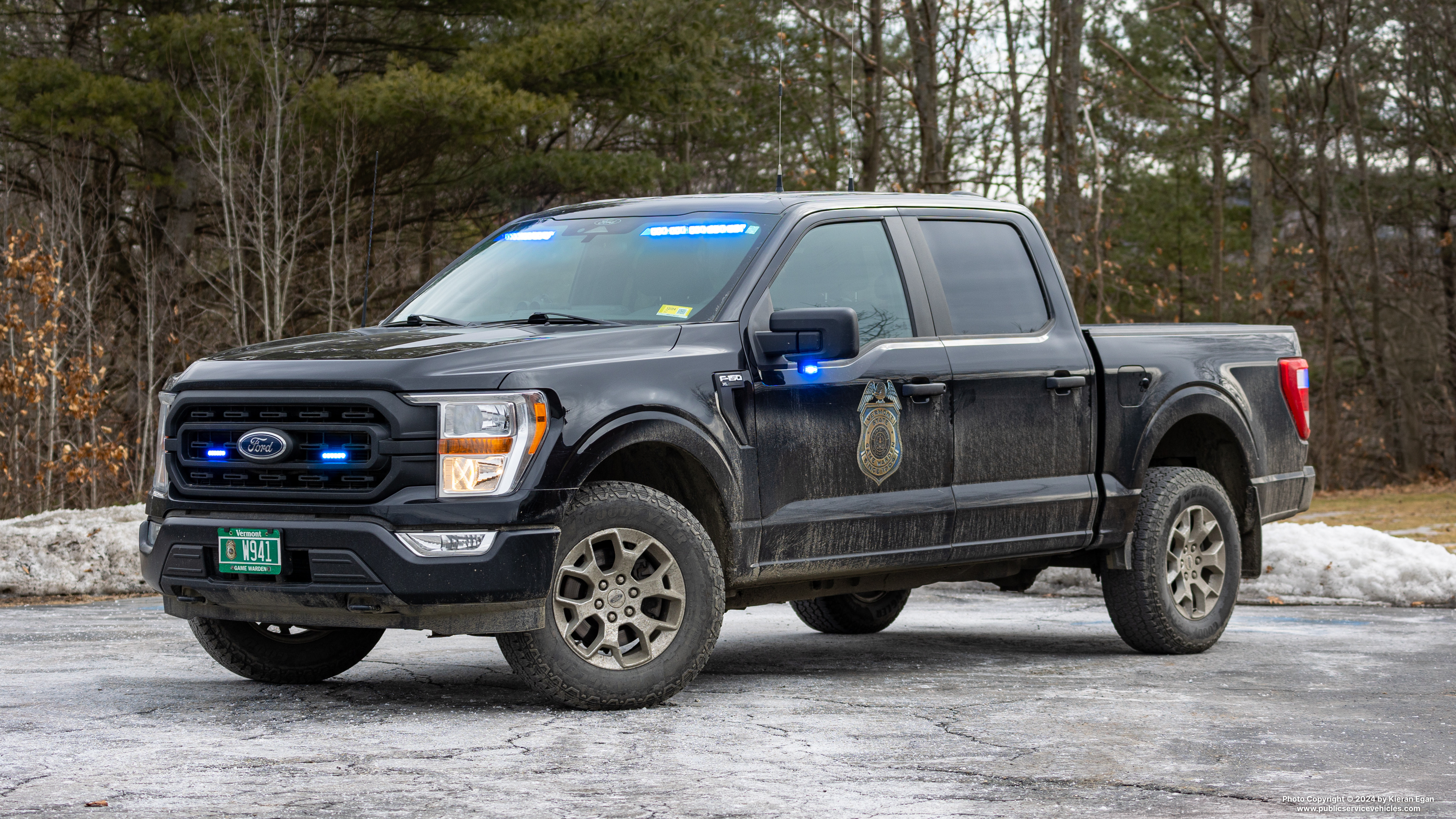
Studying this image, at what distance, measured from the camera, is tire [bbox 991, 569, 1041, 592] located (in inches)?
336

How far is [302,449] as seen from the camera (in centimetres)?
608

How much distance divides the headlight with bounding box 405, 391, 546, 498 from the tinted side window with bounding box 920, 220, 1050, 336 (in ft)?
7.78

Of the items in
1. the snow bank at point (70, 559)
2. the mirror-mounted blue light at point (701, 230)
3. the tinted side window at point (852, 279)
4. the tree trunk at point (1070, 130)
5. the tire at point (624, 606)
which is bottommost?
the snow bank at point (70, 559)

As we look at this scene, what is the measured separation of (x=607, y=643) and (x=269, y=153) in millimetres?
16779

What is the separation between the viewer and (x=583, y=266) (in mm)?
7273

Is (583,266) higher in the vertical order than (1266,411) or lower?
higher

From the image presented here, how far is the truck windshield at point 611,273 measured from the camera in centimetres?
695

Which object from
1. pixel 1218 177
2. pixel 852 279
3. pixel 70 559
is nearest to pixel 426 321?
pixel 852 279

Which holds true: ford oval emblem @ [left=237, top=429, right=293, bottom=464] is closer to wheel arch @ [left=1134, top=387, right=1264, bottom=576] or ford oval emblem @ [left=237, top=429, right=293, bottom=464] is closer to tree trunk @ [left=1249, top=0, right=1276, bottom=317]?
wheel arch @ [left=1134, top=387, right=1264, bottom=576]

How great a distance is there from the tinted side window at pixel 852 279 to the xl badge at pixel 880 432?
24cm

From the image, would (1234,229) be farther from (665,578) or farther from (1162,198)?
(665,578)

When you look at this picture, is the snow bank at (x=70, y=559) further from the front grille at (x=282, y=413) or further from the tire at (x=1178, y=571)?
the tire at (x=1178, y=571)

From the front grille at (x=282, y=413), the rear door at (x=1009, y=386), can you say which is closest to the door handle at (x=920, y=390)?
the rear door at (x=1009, y=386)

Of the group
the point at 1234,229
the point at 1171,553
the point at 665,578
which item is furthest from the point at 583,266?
the point at 1234,229
